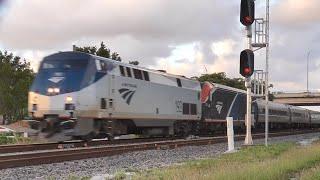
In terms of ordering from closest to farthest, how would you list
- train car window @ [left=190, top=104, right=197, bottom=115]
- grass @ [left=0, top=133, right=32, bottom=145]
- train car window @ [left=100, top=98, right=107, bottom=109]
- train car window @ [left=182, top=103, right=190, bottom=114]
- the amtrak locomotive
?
the amtrak locomotive, train car window @ [left=100, top=98, right=107, bottom=109], grass @ [left=0, top=133, right=32, bottom=145], train car window @ [left=182, top=103, right=190, bottom=114], train car window @ [left=190, top=104, right=197, bottom=115]

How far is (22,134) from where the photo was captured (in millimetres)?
39281

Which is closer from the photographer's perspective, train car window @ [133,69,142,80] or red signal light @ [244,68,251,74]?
red signal light @ [244,68,251,74]

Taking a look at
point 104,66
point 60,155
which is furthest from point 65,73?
point 60,155

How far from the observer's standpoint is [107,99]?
26.0m

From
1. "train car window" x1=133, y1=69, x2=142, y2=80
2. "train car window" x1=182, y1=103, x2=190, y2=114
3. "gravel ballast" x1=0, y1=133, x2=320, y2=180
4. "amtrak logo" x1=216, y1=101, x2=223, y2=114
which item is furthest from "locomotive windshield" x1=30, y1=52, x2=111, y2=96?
"amtrak logo" x1=216, y1=101, x2=223, y2=114

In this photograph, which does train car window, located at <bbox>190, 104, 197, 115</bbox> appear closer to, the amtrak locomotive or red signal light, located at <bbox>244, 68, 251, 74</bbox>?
the amtrak locomotive

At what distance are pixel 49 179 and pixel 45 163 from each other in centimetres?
432

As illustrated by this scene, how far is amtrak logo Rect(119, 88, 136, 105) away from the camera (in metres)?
27.5

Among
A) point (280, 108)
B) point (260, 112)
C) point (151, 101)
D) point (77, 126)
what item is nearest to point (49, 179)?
point (77, 126)

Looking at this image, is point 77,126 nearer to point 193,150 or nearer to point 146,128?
point 193,150

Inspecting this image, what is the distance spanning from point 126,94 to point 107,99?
1.93 metres

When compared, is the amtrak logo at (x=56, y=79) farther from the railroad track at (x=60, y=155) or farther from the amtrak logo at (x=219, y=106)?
the amtrak logo at (x=219, y=106)

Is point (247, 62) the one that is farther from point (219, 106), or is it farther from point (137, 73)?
point (219, 106)

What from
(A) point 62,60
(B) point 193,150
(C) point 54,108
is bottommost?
(B) point 193,150
